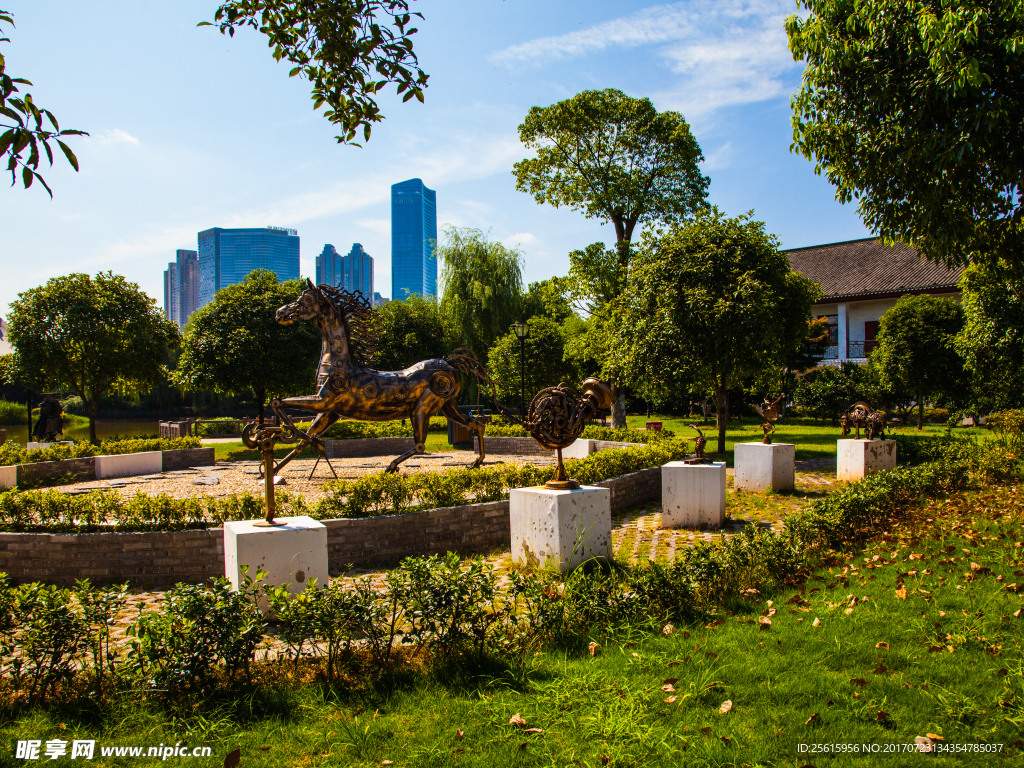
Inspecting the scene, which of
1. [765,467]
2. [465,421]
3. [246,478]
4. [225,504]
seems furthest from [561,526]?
[246,478]

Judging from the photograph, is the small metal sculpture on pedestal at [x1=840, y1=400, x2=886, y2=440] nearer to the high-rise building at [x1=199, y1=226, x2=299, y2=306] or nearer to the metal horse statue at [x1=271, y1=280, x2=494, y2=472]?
the metal horse statue at [x1=271, y1=280, x2=494, y2=472]

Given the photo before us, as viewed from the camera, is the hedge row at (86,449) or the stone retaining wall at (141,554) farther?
the hedge row at (86,449)

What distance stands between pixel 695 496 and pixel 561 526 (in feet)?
10.6

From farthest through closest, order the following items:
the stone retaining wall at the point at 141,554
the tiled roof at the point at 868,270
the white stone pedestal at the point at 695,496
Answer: the tiled roof at the point at 868,270, the white stone pedestal at the point at 695,496, the stone retaining wall at the point at 141,554

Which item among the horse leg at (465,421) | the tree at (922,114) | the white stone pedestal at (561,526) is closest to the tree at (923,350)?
the tree at (922,114)

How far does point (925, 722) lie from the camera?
3441mm

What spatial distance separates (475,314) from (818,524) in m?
29.0

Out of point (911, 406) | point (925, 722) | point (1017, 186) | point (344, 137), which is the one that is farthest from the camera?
point (911, 406)

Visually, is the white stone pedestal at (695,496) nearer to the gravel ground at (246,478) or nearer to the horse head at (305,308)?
the gravel ground at (246,478)

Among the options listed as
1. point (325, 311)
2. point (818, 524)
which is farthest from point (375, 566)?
point (325, 311)

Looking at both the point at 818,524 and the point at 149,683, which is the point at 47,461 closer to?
the point at 149,683

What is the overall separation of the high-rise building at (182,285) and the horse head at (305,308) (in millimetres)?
157080

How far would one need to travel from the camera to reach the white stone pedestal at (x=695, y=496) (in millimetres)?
9016

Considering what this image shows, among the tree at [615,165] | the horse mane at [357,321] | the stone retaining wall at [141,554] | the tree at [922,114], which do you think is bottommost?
the stone retaining wall at [141,554]
